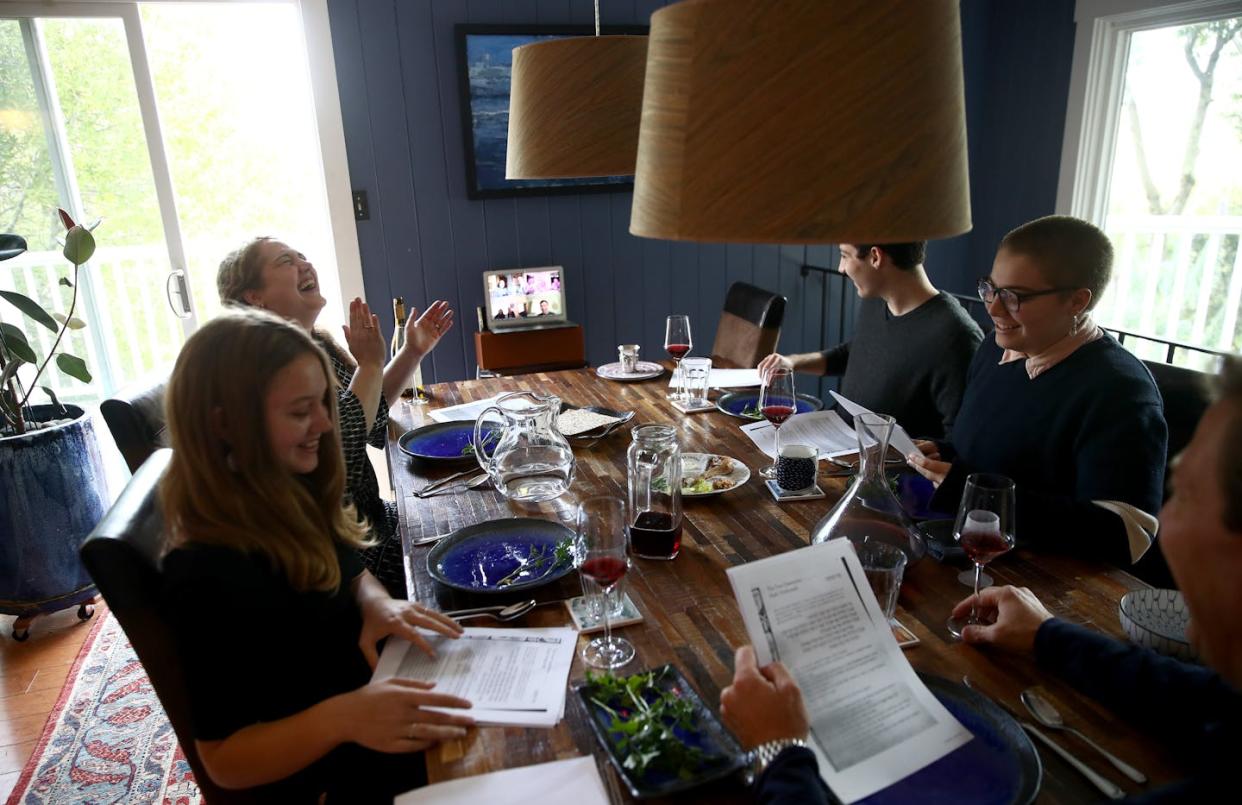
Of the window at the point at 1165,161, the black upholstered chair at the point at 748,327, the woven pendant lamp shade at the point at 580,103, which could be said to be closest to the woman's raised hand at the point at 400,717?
the woven pendant lamp shade at the point at 580,103

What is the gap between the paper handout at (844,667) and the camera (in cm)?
87

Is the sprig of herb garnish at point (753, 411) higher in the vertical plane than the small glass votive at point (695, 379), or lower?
lower

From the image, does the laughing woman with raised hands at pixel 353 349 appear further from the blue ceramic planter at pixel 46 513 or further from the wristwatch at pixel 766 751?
the wristwatch at pixel 766 751

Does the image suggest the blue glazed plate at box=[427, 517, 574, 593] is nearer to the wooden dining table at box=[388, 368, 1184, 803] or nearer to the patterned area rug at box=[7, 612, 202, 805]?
the wooden dining table at box=[388, 368, 1184, 803]

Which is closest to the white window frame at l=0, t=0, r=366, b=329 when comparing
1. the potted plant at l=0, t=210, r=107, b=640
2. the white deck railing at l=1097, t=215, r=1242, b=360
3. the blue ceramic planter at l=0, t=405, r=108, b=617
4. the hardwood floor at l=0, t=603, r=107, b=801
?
the potted plant at l=0, t=210, r=107, b=640

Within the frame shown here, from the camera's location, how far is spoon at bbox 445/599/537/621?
3.91 ft

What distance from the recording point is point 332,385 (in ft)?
4.34

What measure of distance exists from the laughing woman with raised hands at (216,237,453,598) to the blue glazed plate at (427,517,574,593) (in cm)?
45

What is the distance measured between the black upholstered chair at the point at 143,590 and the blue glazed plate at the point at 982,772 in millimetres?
981

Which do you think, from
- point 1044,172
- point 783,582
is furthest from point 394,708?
point 1044,172

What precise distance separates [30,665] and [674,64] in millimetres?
2863

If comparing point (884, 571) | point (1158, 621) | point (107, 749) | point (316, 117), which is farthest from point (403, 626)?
point (316, 117)

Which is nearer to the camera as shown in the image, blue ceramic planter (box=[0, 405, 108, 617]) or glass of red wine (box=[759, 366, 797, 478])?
glass of red wine (box=[759, 366, 797, 478])

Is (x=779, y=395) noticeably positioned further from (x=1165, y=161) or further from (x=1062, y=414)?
(x=1165, y=161)
